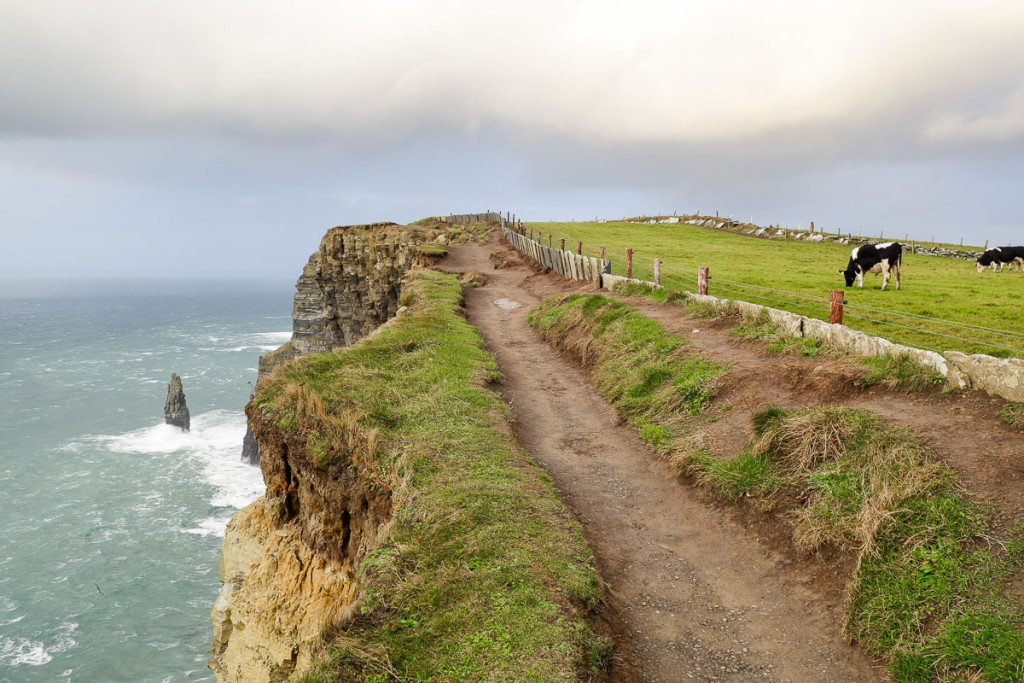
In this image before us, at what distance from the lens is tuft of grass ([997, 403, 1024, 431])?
834cm

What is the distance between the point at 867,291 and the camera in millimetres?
23125

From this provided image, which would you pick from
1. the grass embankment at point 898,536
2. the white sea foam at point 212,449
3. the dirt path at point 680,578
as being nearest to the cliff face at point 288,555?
the dirt path at point 680,578

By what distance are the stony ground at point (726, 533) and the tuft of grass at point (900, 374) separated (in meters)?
0.25

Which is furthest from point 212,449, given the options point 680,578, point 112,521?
point 680,578

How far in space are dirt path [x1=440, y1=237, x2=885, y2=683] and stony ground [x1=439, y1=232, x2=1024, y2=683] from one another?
0.06 ft

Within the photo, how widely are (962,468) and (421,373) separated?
11.4 m

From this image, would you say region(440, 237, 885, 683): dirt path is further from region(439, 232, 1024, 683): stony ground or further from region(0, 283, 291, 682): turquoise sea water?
region(0, 283, 291, 682): turquoise sea water

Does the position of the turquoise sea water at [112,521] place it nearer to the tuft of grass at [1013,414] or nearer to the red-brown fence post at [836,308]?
the red-brown fence post at [836,308]

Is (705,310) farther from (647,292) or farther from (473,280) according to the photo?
(473,280)

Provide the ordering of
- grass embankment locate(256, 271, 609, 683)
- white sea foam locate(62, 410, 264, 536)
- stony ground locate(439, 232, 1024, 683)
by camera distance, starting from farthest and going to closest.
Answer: white sea foam locate(62, 410, 264, 536) → stony ground locate(439, 232, 1024, 683) → grass embankment locate(256, 271, 609, 683)

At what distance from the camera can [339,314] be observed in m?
56.2

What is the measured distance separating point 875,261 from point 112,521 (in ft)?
179

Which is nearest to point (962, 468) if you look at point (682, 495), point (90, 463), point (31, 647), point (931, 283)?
point (682, 495)

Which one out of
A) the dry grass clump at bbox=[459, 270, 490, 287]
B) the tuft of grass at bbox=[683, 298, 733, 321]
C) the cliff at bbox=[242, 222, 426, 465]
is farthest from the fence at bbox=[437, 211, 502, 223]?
the tuft of grass at bbox=[683, 298, 733, 321]
